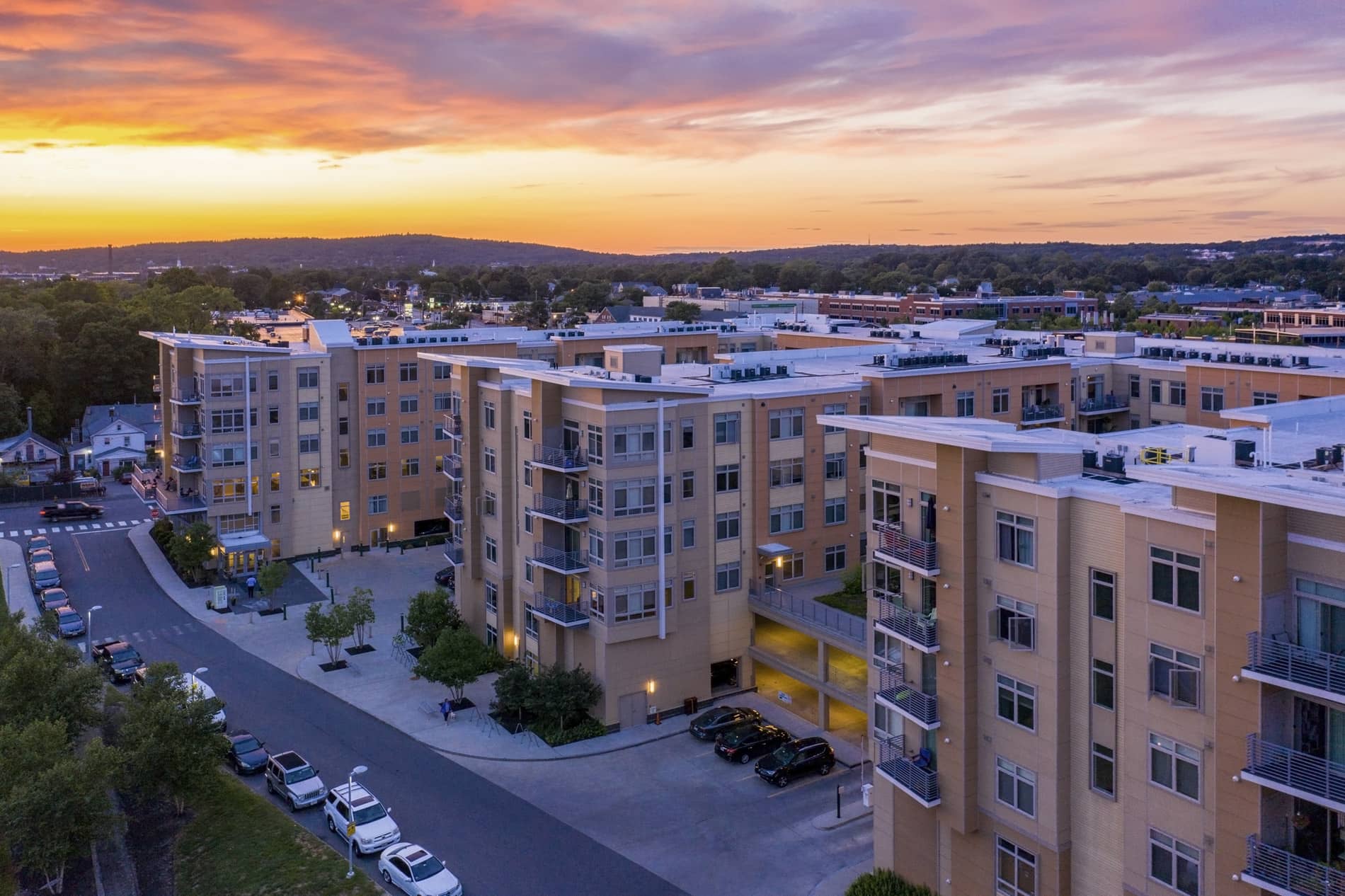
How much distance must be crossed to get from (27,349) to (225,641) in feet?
220

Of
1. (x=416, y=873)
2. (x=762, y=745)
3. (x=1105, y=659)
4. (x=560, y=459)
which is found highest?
(x=560, y=459)

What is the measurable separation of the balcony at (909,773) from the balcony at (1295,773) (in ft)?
25.7

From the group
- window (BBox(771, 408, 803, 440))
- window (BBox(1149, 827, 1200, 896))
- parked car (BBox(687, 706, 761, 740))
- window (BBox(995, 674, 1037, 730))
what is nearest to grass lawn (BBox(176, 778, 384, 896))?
parked car (BBox(687, 706, 761, 740))

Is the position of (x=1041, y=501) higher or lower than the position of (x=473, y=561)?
higher

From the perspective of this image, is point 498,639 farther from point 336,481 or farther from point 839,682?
point 336,481

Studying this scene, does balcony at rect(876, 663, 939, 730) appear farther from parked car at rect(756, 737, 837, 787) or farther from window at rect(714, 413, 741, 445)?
window at rect(714, 413, 741, 445)

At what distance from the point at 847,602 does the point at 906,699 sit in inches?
602

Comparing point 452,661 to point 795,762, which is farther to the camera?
point 452,661

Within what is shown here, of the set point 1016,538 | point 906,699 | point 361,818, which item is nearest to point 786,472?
point 906,699

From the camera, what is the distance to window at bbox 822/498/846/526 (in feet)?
143

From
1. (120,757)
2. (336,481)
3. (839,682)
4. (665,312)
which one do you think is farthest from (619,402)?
(665,312)

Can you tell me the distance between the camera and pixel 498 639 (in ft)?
147

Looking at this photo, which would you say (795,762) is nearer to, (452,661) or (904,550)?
(904,550)

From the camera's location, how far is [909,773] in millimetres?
25422
